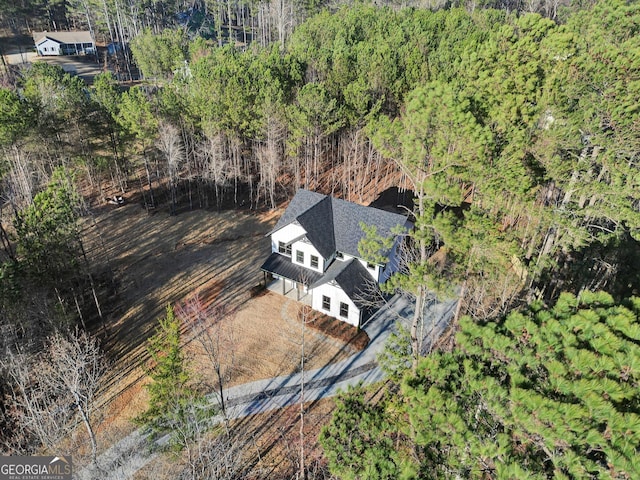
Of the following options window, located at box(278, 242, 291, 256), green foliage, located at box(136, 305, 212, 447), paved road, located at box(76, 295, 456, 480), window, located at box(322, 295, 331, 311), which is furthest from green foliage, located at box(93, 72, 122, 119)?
paved road, located at box(76, 295, 456, 480)

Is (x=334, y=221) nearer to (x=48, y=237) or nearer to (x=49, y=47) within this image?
(x=48, y=237)

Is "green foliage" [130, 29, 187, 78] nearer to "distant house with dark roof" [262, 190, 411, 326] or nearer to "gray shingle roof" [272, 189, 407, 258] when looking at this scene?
"gray shingle roof" [272, 189, 407, 258]

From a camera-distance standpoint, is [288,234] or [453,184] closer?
[453,184]

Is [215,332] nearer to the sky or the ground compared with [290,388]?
nearer to the sky

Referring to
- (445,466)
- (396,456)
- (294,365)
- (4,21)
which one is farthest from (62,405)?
(4,21)

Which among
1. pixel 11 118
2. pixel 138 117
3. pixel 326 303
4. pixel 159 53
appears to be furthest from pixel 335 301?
pixel 159 53

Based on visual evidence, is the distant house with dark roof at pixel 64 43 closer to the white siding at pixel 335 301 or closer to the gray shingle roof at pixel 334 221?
the gray shingle roof at pixel 334 221

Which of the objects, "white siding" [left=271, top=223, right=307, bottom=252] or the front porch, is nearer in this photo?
"white siding" [left=271, top=223, right=307, bottom=252]
